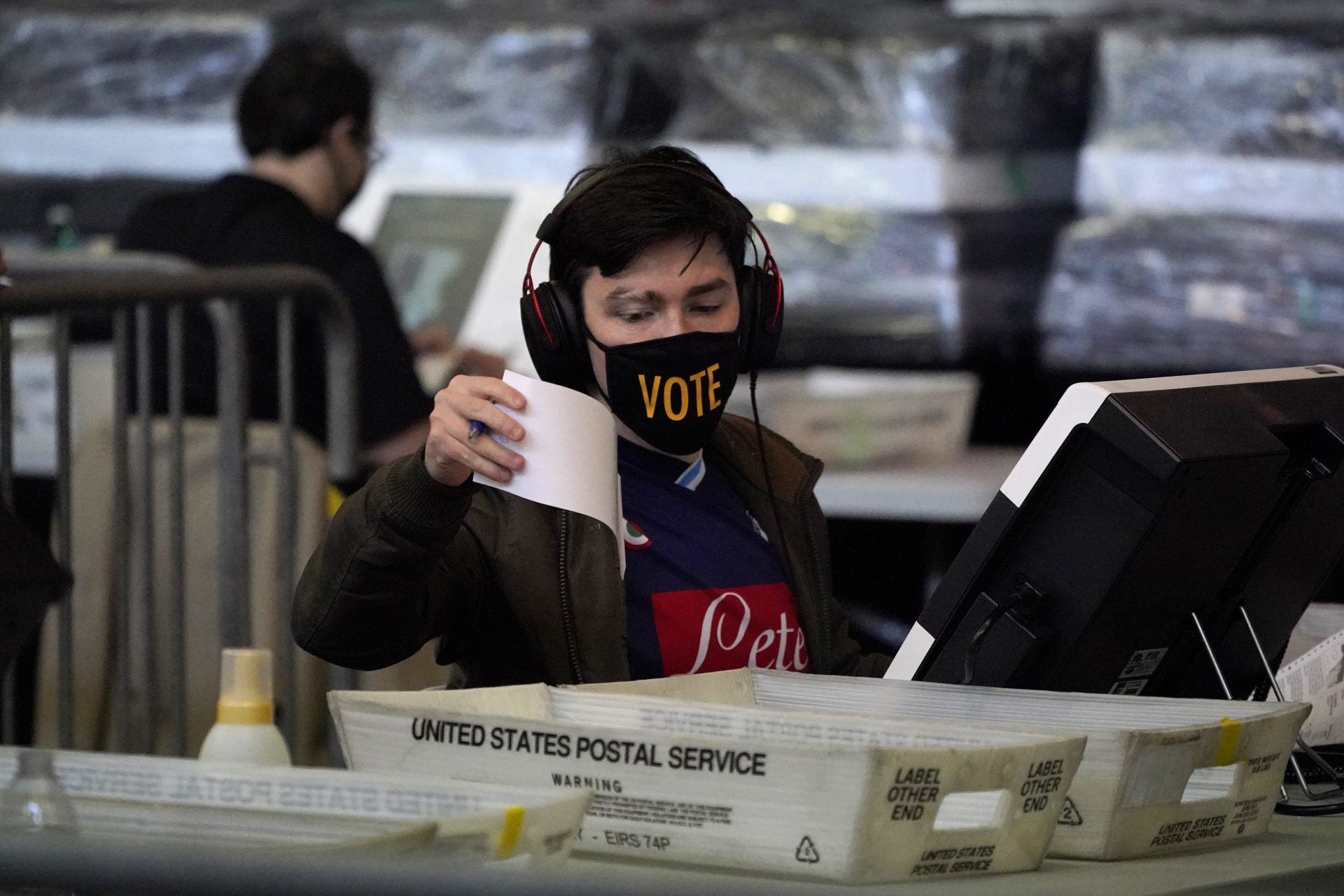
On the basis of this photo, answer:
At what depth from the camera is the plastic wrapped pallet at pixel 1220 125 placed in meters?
3.52

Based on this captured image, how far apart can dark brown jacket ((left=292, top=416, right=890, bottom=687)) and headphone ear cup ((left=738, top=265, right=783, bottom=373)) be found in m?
0.15

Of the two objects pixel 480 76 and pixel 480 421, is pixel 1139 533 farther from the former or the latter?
pixel 480 76

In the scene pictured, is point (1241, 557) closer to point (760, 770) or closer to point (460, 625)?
point (760, 770)

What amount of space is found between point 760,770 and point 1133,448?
13.8 inches

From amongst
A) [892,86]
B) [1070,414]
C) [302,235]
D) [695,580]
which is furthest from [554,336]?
[892,86]

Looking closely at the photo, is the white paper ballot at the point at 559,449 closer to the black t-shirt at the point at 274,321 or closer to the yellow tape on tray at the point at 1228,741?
the yellow tape on tray at the point at 1228,741

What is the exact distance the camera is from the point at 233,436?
2625mm

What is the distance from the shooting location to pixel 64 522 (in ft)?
7.85

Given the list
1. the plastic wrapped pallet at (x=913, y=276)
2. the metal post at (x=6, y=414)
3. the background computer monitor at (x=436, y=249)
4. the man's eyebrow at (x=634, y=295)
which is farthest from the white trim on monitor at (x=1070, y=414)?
the background computer monitor at (x=436, y=249)

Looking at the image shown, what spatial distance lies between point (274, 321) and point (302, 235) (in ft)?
0.60

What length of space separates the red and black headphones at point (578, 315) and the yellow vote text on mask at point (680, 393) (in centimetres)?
5

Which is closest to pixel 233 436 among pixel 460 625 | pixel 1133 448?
pixel 460 625

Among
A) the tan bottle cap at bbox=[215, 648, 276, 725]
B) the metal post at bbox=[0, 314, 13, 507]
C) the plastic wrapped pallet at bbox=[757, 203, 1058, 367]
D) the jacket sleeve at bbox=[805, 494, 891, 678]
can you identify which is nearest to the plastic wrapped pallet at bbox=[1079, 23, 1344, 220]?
the plastic wrapped pallet at bbox=[757, 203, 1058, 367]

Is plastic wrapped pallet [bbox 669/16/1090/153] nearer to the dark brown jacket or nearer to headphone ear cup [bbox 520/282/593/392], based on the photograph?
the dark brown jacket
